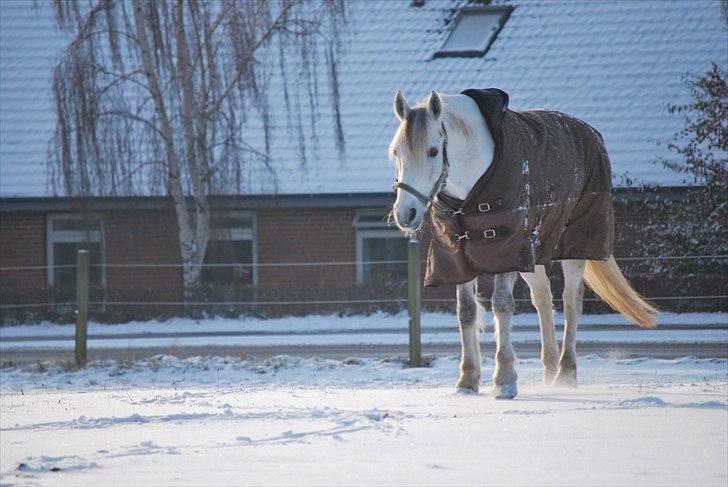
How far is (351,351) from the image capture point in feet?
46.9

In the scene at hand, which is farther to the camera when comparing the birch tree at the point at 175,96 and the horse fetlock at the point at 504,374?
the birch tree at the point at 175,96

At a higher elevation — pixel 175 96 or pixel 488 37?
pixel 488 37

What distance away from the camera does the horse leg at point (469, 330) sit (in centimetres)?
840

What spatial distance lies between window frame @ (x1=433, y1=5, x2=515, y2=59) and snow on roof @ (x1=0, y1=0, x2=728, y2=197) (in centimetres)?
11

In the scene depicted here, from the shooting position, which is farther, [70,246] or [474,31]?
[474,31]

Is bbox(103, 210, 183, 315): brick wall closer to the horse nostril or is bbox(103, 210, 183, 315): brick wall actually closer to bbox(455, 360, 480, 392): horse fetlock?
bbox(455, 360, 480, 392): horse fetlock

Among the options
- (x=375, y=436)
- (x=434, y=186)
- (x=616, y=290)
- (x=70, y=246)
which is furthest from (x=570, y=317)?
(x=70, y=246)

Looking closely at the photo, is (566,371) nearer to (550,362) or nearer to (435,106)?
(550,362)

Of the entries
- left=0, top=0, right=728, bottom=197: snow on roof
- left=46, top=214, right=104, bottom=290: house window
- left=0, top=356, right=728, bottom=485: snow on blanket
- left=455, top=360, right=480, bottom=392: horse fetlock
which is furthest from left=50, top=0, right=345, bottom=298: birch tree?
left=455, top=360, right=480, bottom=392: horse fetlock

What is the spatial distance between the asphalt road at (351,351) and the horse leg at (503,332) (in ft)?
13.9

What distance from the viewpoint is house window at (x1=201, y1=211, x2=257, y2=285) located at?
20500mm

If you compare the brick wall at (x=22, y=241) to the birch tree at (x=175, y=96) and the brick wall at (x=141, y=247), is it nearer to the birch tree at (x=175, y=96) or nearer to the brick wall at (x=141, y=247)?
the brick wall at (x=141, y=247)

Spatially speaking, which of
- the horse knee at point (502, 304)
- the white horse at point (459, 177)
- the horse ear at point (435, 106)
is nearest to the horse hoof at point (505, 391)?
the white horse at point (459, 177)

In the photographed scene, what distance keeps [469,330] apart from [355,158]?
1343 centimetres
